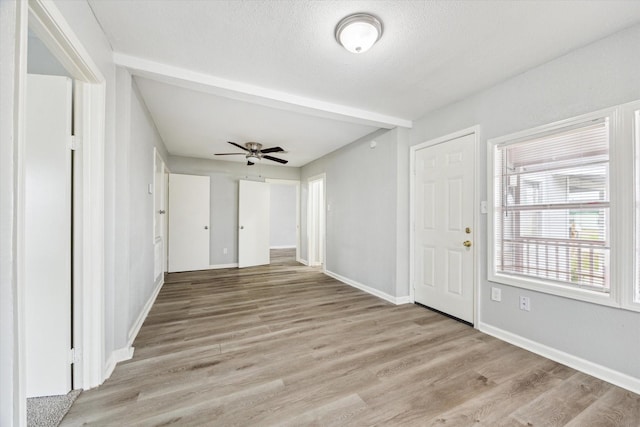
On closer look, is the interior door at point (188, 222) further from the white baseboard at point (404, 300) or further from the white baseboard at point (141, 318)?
the white baseboard at point (404, 300)

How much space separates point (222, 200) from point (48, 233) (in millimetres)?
4237

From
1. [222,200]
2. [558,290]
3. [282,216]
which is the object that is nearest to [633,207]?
[558,290]

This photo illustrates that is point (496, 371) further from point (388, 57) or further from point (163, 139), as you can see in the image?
point (163, 139)

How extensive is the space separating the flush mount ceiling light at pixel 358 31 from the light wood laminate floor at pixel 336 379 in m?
2.35

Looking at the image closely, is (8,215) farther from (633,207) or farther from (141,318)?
(633,207)

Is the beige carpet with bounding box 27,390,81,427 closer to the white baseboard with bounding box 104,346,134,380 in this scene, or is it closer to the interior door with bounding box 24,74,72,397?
the interior door with bounding box 24,74,72,397

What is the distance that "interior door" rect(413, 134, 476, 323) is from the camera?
9.09 ft

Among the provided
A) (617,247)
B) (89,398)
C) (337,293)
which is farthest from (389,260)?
(89,398)

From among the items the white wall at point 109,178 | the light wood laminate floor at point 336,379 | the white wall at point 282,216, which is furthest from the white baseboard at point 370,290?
the white wall at point 282,216

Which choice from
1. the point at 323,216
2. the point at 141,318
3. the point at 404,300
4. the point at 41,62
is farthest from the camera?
the point at 323,216

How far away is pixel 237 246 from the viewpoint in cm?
580

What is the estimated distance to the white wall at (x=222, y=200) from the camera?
555cm

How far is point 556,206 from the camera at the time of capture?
2125 mm

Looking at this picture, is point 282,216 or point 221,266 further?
point 282,216
